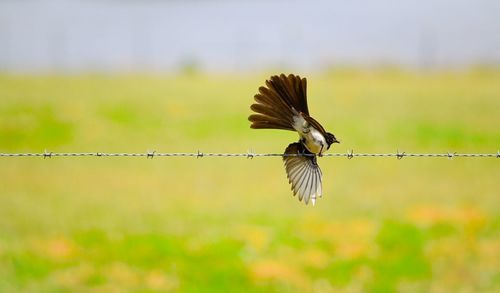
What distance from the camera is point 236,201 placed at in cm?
1623

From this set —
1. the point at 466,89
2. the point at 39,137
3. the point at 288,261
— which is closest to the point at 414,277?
the point at 288,261

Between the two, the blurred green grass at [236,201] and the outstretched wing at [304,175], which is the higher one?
the blurred green grass at [236,201]

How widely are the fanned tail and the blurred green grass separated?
25.3ft

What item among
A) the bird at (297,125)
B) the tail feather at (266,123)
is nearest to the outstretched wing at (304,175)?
the bird at (297,125)

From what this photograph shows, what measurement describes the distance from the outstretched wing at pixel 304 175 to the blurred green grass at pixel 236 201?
302 inches

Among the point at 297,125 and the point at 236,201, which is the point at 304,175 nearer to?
the point at 297,125

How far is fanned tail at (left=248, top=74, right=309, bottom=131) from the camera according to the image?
454 cm

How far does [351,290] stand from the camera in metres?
11.9

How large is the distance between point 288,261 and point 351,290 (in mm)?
1384

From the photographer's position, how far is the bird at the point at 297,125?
4.53 meters

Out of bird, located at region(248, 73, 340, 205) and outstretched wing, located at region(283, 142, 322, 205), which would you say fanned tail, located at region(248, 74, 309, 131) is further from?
outstretched wing, located at region(283, 142, 322, 205)

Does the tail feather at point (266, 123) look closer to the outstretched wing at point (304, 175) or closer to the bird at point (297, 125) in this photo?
the bird at point (297, 125)

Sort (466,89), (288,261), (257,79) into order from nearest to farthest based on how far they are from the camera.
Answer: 1. (288,261)
2. (466,89)
3. (257,79)

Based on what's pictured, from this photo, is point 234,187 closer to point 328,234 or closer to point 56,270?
point 328,234
